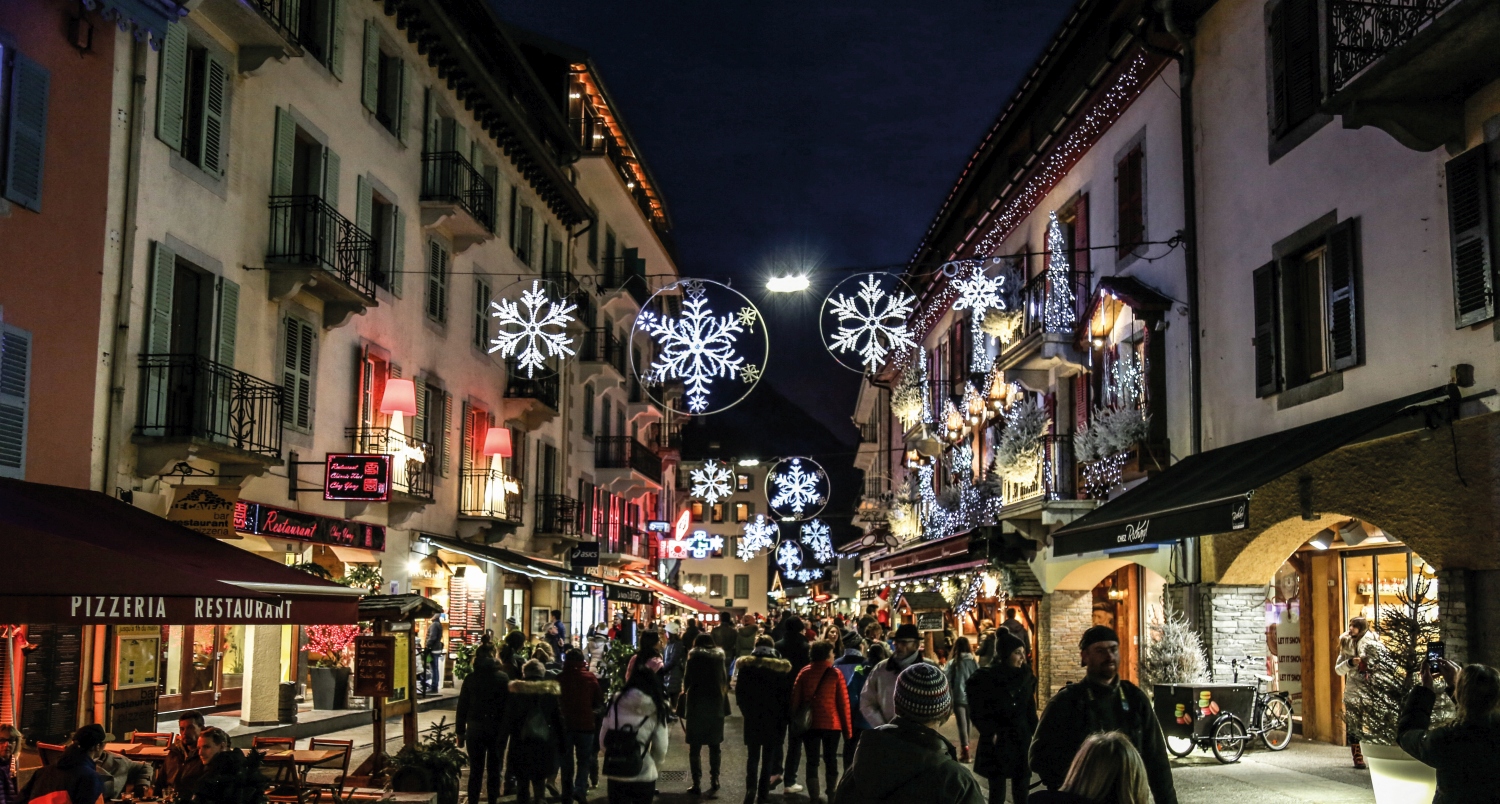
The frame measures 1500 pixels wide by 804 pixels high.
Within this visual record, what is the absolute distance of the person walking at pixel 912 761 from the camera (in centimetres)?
563

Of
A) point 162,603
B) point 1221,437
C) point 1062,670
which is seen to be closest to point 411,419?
point 1062,670

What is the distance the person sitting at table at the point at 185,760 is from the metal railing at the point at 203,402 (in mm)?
5135

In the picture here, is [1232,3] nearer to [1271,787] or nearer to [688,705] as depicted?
[1271,787]

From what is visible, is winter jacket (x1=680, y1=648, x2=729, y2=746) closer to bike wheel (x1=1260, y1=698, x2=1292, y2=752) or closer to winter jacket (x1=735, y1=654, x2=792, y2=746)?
winter jacket (x1=735, y1=654, x2=792, y2=746)

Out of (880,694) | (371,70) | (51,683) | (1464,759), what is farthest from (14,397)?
(1464,759)

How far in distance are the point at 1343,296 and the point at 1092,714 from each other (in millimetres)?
8280

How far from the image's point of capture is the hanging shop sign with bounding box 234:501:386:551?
1752cm

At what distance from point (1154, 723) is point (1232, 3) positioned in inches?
473

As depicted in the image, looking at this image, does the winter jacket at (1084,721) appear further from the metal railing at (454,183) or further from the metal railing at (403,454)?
the metal railing at (454,183)

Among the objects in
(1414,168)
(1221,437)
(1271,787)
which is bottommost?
(1271,787)

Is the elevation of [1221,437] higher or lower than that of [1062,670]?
higher

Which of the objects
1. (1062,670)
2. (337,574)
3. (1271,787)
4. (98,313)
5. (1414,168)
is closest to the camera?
(1414,168)

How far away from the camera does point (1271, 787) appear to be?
45.6 feet

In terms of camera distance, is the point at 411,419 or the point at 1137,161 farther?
the point at 411,419
